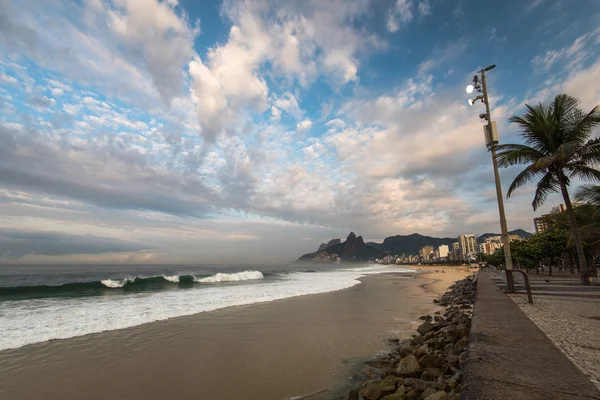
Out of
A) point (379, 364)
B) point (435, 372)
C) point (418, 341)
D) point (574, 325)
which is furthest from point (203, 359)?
point (574, 325)

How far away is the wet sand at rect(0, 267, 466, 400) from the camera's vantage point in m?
5.30

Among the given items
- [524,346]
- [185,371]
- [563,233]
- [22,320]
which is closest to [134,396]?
[185,371]

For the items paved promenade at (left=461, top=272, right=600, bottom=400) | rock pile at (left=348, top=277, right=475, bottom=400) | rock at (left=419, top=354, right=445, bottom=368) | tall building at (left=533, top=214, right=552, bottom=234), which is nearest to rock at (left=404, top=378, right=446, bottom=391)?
rock pile at (left=348, top=277, right=475, bottom=400)

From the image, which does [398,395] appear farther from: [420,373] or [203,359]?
[203,359]

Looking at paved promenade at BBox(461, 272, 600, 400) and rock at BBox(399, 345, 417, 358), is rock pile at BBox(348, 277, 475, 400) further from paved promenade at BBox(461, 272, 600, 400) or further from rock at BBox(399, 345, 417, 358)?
paved promenade at BBox(461, 272, 600, 400)

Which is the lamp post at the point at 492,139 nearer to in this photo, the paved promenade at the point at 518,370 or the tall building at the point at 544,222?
the paved promenade at the point at 518,370

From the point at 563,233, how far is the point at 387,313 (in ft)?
92.5

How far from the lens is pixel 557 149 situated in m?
11.7

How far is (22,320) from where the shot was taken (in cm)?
1107

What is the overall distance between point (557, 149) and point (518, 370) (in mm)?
12405

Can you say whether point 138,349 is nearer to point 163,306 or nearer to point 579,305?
point 163,306

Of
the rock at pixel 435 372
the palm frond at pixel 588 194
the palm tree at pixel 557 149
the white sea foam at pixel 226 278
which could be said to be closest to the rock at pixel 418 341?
the rock at pixel 435 372

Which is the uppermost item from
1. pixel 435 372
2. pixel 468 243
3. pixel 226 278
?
pixel 468 243

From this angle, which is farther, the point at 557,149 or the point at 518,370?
the point at 557,149
